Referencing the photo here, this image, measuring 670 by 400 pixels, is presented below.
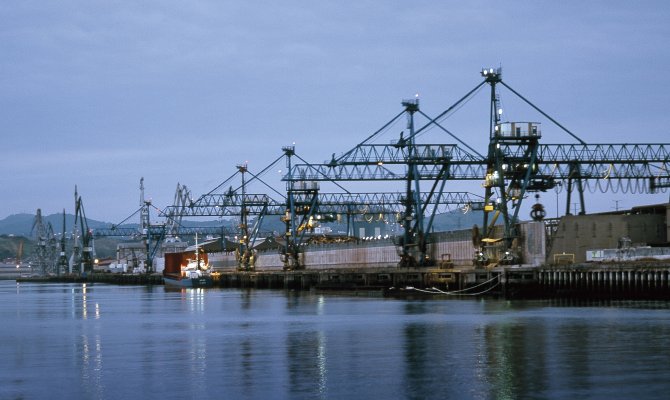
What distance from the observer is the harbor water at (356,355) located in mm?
33625

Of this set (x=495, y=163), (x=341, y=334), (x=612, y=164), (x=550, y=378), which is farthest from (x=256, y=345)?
(x=612, y=164)

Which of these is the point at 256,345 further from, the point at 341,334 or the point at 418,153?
the point at 418,153

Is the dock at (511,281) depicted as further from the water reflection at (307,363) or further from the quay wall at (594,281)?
the water reflection at (307,363)

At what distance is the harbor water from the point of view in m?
33.6

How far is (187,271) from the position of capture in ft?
521

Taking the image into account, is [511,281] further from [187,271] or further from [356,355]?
[187,271]

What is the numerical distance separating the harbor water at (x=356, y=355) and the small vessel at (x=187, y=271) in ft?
266

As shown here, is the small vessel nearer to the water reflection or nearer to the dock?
the dock

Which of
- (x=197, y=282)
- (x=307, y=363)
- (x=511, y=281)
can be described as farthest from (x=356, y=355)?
(x=197, y=282)

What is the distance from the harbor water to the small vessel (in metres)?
81.2

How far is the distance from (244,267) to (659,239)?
9150 cm

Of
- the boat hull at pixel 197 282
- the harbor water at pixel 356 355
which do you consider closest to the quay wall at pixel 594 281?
the harbor water at pixel 356 355

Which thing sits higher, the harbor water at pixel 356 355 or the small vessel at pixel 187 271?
the small vessel at pixel 187 271

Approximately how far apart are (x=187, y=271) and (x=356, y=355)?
4646 inches
